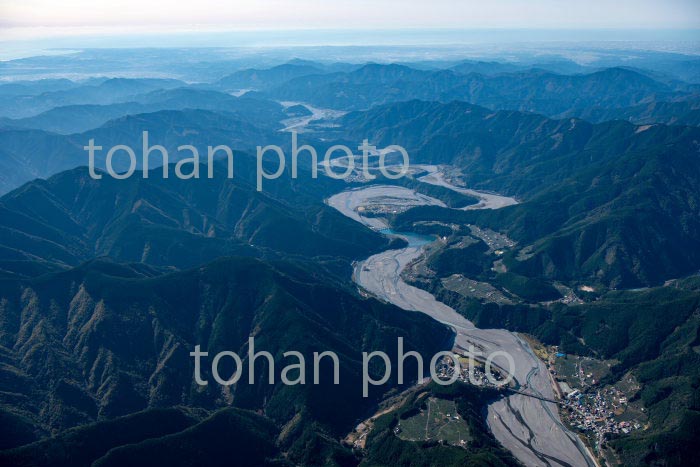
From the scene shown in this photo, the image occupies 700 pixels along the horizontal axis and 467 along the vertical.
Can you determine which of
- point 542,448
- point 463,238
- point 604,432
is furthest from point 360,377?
point 463,238

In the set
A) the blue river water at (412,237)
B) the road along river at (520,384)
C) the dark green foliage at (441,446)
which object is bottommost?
the blue river water at (412,237)

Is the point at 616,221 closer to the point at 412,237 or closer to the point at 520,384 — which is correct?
the point at 412,237

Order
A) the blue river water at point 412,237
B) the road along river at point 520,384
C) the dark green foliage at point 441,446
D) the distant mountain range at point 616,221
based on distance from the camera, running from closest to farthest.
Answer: the dark green foliage at point 441,446
the road along river at point 520,384
the distant mountain range at point 616,221
the blue river water at point 412,237

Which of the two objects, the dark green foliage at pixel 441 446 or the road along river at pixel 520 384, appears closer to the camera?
the dark green foliage at pixel 441 446

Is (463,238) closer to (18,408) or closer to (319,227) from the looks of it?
(319,227)

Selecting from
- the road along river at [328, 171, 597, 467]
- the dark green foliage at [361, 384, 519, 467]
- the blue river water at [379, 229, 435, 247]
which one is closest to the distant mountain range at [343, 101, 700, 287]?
the blue river water at [379, 229, 435, 247]

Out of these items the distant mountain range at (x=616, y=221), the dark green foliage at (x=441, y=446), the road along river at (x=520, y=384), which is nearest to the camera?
the dark green foliage at (x=441, y=446)

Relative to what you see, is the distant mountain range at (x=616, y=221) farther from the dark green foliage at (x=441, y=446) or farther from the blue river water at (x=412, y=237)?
the dark green foliage at (x=441, y=446)

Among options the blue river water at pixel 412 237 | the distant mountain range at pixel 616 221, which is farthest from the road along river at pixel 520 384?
the distant mountain range at pixel 616 221
